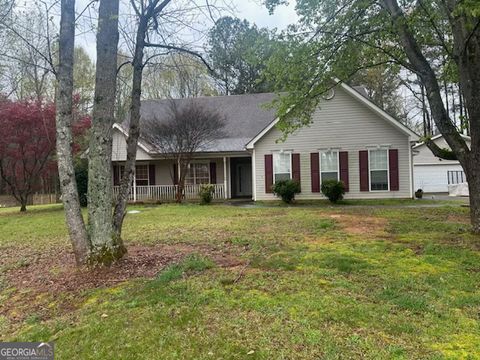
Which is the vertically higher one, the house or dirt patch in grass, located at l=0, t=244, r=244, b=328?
the house

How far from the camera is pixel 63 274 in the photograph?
17.5 feet

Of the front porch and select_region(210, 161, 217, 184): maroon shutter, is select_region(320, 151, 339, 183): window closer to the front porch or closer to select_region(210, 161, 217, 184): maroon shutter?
the front porch

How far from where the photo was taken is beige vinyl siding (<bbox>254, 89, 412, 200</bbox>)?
16.5 m

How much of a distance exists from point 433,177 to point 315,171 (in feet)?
39.4

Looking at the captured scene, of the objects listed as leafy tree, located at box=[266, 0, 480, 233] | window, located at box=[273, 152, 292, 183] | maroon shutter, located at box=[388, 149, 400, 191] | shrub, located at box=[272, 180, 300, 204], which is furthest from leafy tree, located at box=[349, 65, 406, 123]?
leafy tree, located at box=[266, 0, 480, 233]

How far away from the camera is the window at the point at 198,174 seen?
67.5 ft

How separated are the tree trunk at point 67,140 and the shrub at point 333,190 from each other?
12148 mm

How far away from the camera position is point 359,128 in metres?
16.7

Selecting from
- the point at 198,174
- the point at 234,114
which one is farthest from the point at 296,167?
the point at 234,114

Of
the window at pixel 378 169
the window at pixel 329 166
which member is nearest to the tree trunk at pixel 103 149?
the window at pixel 329 166

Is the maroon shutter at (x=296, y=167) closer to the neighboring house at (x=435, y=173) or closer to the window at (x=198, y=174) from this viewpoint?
the window at (x=198, y=174)

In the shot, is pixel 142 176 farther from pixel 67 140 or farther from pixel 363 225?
pixel 67 140

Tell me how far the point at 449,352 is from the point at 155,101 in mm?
21809

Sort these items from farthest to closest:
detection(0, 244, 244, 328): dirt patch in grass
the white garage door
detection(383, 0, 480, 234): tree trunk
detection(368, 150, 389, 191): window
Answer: the white garage door, detection(368, 150, 389, 191): window, detection(383, 0, 480, 234): tree trunk, detection(0, 244, 244, 328): dirt patch in grass
